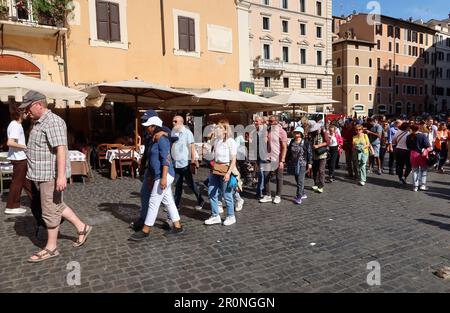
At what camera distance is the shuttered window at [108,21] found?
14.9 metres

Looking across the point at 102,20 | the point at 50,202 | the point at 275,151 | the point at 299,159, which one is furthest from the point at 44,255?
the point at 102,20

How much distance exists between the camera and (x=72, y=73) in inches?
559

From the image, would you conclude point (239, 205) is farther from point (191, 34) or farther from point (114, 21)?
point (191, 34)

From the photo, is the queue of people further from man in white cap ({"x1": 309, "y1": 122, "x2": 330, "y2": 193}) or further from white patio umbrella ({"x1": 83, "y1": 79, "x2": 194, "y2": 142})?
white patio umbrella ({"x1": 83, "y1": 79, "x2": 194, "y2": 142})

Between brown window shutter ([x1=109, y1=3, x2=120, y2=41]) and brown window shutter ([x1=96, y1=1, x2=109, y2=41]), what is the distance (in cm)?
17

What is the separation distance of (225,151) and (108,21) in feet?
38.9

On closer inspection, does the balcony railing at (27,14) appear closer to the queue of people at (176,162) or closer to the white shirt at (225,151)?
the queue of people at (176,162)

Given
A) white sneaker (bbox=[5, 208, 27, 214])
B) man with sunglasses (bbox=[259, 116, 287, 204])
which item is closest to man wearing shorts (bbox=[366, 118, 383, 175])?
man with sunglasses (bbox=[259, 116, 287, 204])

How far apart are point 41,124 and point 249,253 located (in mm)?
2838

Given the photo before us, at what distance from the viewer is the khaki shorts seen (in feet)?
13.9

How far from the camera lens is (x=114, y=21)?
50.1 feet

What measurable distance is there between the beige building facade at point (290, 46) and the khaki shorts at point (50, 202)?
130 ft

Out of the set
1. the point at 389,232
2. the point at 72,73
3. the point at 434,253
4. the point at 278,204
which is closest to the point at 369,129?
the point at 278,204
